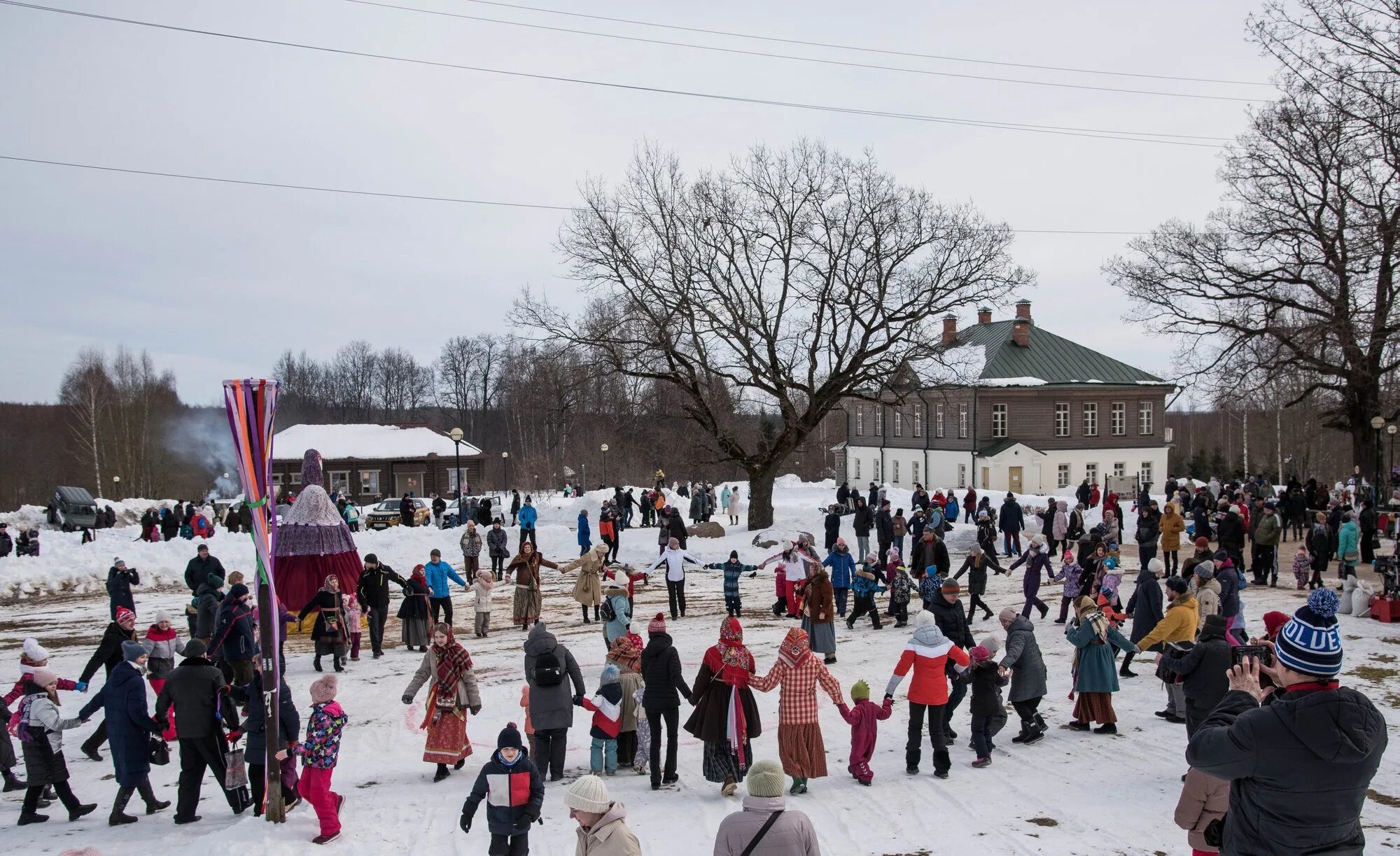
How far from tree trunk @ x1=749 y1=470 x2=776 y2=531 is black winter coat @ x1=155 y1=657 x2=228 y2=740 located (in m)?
24.9

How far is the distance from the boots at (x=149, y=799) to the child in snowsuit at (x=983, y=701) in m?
7.48

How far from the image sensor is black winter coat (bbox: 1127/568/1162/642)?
11.3 meters

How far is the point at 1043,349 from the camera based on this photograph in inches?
1980

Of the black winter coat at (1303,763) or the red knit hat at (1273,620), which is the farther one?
the red knit hat at (1273,620)

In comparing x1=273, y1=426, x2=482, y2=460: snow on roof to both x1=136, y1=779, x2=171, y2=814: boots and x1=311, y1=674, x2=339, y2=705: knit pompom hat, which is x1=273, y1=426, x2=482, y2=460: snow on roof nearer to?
x1=136, y1=779, x2=171, y2=814: boots

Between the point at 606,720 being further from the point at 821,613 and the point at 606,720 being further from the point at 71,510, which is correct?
the point at 71,510

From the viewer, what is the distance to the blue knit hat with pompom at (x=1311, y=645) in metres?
3.74

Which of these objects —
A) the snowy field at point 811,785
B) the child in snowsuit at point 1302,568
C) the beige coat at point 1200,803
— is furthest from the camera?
the child in snowsuit at point 1302,568

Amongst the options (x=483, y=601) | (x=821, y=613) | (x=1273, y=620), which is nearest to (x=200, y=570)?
(x=483, y=601)

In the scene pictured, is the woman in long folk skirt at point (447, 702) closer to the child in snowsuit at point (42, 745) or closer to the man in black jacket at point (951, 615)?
the child in snowsuit at point (42, 745)

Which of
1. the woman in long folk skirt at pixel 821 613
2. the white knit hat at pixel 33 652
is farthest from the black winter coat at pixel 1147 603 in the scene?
the white knit hat at pixel 33 652

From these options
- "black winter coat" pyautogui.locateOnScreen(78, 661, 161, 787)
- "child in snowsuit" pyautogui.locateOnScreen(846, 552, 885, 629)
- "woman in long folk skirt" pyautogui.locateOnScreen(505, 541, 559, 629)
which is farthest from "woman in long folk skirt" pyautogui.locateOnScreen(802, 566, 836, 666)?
"black winter coat" pyautogui.locateOnScreen(78, 661, 161, 787)

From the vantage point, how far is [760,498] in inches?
1283

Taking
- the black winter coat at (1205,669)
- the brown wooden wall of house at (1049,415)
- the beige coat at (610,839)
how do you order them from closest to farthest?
the beige coat at (610,839) < the black winter coat at (1205,669) < the brown wooden wall of house at (1049,415)
